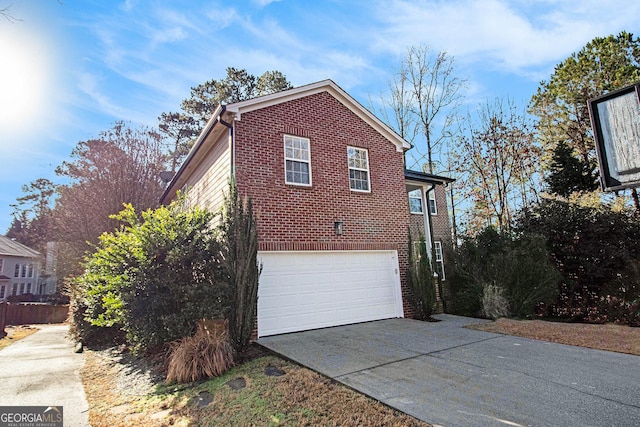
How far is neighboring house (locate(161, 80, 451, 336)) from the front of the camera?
821cm

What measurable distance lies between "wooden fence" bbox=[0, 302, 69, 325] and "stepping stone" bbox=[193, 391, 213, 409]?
20.7m

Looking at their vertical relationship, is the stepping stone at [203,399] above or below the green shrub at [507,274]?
below

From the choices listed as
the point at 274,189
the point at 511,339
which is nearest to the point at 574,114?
the point at 511,339

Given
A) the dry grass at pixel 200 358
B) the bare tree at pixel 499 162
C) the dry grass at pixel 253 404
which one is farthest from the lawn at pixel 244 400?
the bare tree at pixel 499 162

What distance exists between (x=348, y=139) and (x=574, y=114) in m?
17.1

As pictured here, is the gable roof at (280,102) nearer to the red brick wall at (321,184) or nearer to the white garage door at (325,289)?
the red brick wall at (321,184)

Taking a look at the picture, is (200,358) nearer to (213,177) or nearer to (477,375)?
(477,375)

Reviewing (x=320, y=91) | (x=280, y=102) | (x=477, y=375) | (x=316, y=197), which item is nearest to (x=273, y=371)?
(x=477, y=375)

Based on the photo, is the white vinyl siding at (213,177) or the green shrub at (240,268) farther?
the white vinyl siding at (213,177)

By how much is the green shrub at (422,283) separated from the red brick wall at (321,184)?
0.41 meters

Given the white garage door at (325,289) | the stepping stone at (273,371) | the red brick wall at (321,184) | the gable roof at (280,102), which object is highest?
the gable roof at (280,102)

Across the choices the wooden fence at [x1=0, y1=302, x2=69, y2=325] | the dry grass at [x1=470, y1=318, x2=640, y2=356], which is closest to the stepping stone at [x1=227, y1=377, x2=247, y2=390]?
the dry grass at [x1=470, y1=318, x2=640, y2=356]

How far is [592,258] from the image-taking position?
416 inches

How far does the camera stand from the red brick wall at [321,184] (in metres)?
8.27
